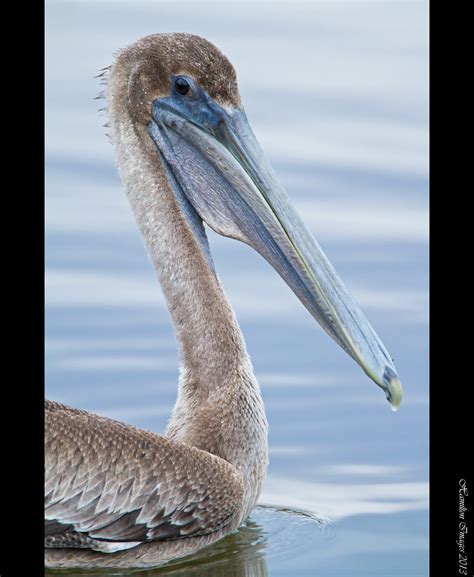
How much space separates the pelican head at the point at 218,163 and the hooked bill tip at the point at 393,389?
9.9 inches

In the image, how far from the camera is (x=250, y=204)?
638 centimetres

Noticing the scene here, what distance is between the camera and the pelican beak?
6023 millimetres

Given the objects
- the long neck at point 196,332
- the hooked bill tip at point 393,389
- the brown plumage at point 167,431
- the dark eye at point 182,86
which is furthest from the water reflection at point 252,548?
the dark eye at point 182,86

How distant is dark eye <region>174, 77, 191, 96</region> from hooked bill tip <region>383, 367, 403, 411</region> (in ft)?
5.54

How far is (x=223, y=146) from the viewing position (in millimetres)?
6445

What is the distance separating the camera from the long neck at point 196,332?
244 inches

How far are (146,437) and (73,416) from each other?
330 millimetres

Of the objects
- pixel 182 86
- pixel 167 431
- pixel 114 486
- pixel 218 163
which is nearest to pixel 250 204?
pixel 218 163

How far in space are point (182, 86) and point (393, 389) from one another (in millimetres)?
1789

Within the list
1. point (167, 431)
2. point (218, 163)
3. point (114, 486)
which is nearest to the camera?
point (114, 486)

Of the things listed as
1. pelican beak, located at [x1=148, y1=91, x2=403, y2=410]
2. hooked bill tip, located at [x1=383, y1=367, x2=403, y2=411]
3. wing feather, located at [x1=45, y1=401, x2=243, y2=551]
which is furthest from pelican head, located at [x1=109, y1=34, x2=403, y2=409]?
wing feather, located at [x1=45, y1=401, x2=243, y2=551]

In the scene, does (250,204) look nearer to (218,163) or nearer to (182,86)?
(218,163)
